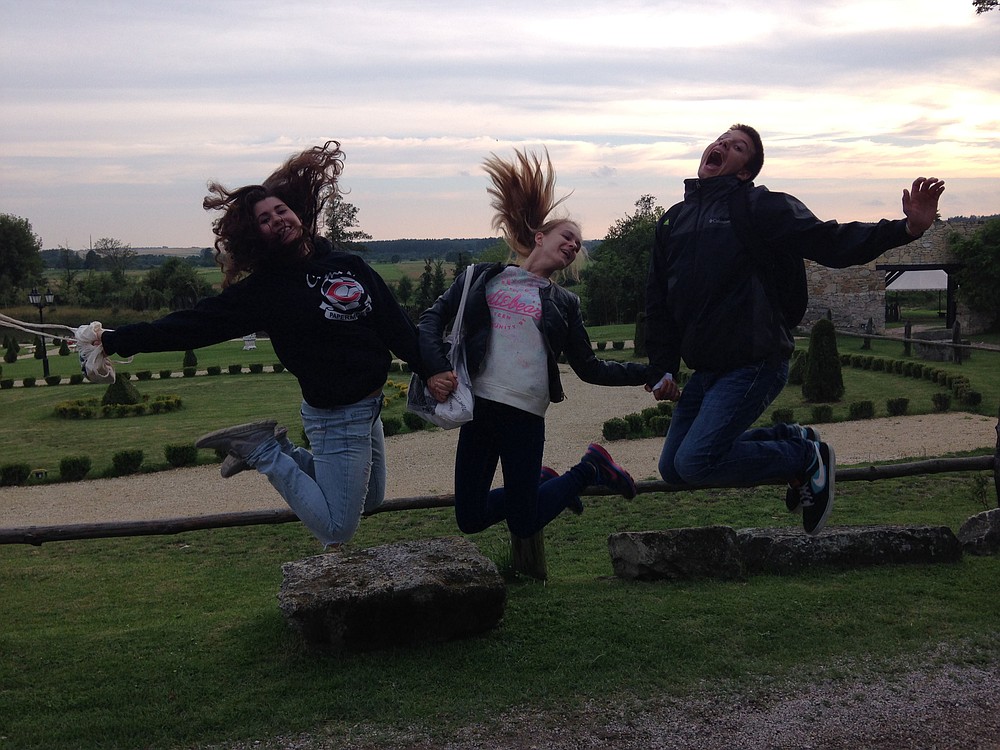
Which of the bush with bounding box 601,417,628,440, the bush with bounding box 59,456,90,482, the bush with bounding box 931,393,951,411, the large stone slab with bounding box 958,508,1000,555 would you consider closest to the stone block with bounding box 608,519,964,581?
the large stone slab with bounding box 958,508,1000,555

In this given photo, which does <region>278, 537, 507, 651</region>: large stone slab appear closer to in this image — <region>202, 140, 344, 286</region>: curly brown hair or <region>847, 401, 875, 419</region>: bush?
<region>202, 140, 344, 286</region>: curly brown hair

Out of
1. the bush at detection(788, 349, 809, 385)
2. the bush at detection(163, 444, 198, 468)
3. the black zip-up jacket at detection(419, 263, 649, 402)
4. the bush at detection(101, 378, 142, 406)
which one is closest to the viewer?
the black zip-up jacket at detection(419, 263, 649, 402)

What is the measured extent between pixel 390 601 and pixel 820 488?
228 centimetres

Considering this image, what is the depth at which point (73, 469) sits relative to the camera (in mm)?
14086

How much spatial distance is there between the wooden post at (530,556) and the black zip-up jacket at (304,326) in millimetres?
1943

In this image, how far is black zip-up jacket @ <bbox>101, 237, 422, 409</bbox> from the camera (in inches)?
171

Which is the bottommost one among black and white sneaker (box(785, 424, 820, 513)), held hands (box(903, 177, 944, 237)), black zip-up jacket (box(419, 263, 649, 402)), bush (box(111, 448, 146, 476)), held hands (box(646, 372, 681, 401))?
bush (box(111, 448, 146, 476))

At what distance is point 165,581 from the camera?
8.43m

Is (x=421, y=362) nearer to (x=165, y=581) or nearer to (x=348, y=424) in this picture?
(x=348, y=424)

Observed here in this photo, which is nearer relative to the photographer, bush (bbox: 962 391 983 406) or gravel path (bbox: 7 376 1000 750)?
gravel path (bbox: 7 376 1000 750)

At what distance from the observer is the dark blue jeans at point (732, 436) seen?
Answer: 468 cm

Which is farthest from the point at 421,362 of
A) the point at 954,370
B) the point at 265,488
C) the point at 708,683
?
the point at 954,370

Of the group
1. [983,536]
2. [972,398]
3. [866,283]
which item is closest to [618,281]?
[866,283]

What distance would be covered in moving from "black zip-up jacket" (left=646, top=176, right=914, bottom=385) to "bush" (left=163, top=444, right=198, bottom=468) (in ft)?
37.6
